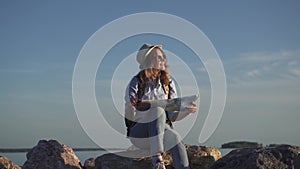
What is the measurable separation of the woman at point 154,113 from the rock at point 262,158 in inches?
31.9

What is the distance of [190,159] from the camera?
37.3 ft

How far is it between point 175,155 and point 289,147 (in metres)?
2.14

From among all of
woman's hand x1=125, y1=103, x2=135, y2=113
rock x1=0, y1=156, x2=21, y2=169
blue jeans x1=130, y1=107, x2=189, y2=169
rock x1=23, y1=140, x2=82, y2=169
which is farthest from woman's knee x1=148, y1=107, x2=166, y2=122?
rock x1=0, y1=156, x2=21, y2=169

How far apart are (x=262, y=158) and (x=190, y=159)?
7.43 feet

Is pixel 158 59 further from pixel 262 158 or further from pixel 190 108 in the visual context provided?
pixel 262 158

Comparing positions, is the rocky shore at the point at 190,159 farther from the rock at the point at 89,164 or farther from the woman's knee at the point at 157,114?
the woman's knee at the point at 157,114

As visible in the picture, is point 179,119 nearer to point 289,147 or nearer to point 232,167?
point 232,167

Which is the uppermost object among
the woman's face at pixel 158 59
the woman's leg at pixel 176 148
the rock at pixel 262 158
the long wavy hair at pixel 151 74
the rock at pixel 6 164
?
the woman's face at pixel 158 59

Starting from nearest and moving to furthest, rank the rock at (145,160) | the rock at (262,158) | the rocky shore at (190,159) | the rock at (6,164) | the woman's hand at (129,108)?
the rock at (262,158)
the rocky shore at (190,159)
the woman's hand at (129,108)
the rock at (145,160)
the rock at (6,164)

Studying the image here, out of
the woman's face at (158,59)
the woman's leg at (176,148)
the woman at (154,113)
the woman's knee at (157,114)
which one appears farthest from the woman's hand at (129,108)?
the woman's face at (158,59)

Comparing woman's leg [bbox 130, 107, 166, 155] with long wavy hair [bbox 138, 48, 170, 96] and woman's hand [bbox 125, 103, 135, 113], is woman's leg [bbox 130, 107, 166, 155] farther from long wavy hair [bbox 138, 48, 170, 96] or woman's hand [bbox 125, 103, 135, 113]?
long wavy hair [bbox 138, 48, 170, 96]

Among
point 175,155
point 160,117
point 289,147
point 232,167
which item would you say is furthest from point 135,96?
point 289,147

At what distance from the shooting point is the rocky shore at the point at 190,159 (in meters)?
9.50

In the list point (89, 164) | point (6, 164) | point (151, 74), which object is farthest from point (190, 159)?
point (6, 164)
